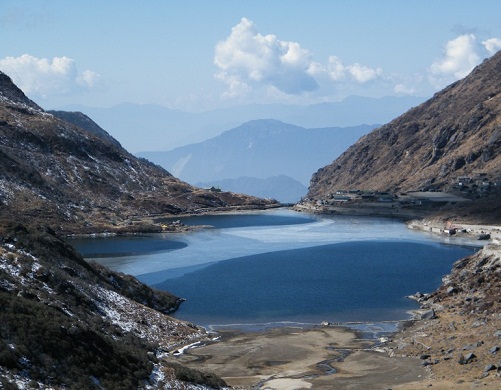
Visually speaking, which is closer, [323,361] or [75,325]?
[75,325]

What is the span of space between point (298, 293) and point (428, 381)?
132 ft

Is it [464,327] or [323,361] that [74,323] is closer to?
[323,361]

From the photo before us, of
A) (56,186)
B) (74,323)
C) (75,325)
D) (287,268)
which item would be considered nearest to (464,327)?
(74,323)

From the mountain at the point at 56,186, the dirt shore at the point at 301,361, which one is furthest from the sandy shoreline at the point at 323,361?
the mountain at the point at 56,186

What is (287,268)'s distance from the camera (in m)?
111

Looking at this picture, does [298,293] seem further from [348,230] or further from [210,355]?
[348,230]

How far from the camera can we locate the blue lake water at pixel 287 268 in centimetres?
8050

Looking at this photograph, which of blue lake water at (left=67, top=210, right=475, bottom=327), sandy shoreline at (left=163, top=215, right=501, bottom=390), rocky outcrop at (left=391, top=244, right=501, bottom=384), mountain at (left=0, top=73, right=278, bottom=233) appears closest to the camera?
sandy shoreline at (left=163, top=215, right=501, bottom=390)

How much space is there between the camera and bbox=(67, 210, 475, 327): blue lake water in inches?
3169

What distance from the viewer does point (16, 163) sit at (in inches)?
6427

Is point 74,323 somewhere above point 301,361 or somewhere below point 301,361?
above

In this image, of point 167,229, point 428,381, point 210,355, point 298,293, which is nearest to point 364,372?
point 428,381

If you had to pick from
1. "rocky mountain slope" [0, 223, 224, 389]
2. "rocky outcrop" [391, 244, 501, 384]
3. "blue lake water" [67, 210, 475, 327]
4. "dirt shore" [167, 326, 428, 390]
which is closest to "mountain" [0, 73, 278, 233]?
"blue lake water" [67, 210, 475, 327]

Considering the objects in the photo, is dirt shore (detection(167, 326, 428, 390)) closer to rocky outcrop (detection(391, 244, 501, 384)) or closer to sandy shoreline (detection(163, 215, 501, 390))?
sandy shoreline (detection(163, 215, 501, 390))
